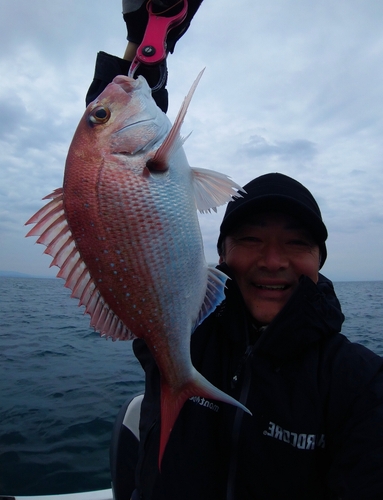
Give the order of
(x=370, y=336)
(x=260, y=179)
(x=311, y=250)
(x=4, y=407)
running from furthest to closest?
(x=370, y=336)
(x=4, y=407)
(x=260, y=179)
(x=311, y=250)

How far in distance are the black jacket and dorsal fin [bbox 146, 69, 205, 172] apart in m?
0.97

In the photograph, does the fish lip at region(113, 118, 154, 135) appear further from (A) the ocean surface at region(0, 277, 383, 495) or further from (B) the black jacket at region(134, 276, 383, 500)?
(A) the ocean surface at region(0, 277, 383, 495)

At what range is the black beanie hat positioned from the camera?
6.74ft

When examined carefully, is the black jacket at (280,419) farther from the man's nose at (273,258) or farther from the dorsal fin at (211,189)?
the dorsal fin at (211,189)

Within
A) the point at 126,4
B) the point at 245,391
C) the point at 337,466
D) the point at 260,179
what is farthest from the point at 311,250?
the point at 126,4

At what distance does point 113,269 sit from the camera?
5.05 ft

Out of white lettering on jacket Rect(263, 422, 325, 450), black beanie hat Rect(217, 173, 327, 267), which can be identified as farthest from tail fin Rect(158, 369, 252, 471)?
black beanie hat Rect(217, 173, 327, 267)

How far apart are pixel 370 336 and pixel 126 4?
13600 mm

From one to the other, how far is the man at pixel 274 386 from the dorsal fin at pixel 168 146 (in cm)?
66

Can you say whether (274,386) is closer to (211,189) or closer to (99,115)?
(211,189)

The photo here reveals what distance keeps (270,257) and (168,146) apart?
936mm

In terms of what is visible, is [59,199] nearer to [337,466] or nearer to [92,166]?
[92,166]

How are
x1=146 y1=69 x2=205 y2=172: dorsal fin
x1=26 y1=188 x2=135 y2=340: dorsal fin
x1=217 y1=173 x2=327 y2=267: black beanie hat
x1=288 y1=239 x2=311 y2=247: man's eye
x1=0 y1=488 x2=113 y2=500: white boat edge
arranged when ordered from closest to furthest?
x1=146 y1=69 x2=205 y2=172: dorsal fin, x1=26 y1=188 x2=135 y2=340: dorsal fin, x1=217 y1=173 x2=327 y2=267: black beanie hat, x1=288 y1=239 x2=311 y2=247: man's eye, x1=0 y1=488 x2=113 y2=500: white boat edge

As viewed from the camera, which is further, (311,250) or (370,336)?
(370,336)
